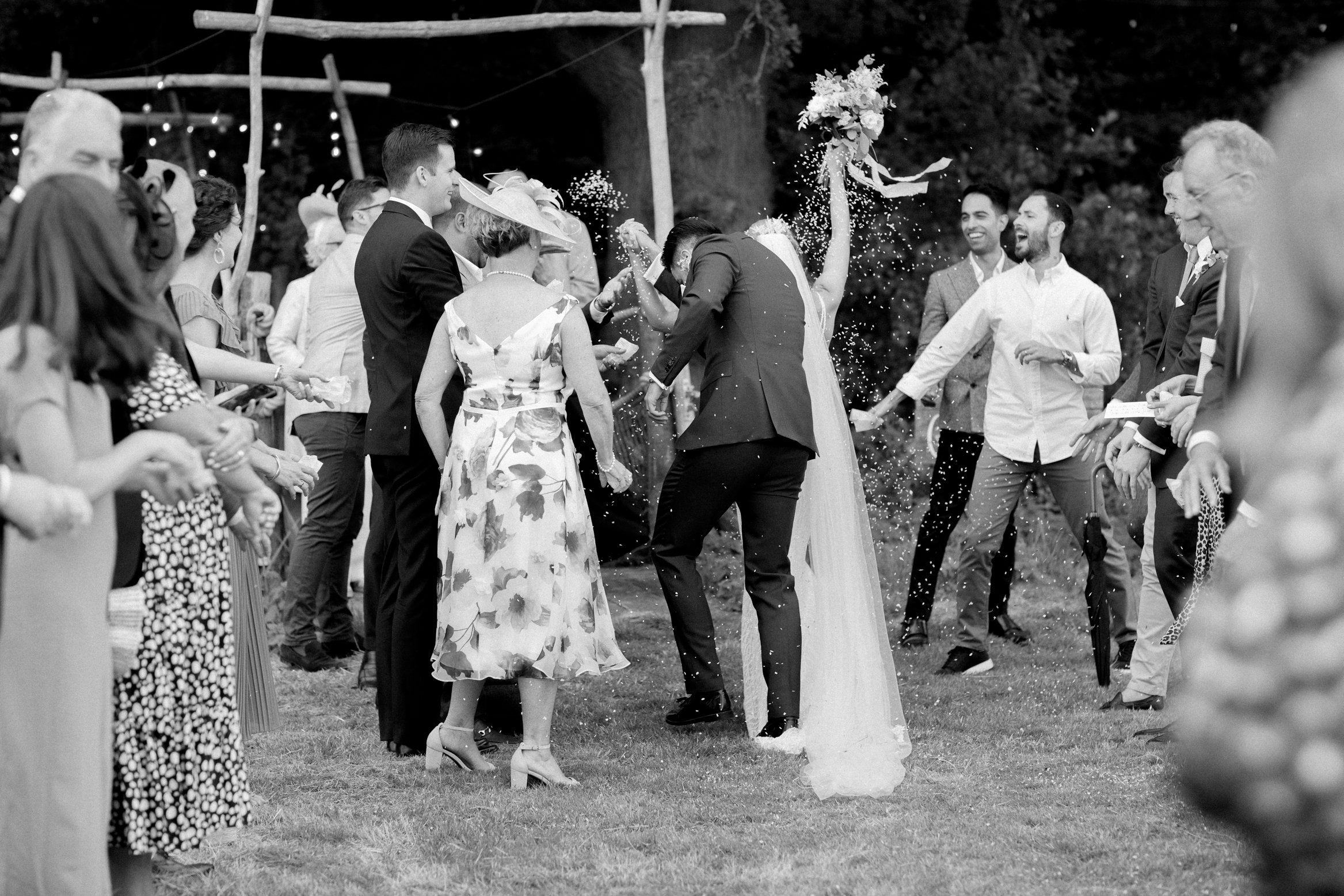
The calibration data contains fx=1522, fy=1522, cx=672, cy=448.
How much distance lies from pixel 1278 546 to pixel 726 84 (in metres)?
9.06

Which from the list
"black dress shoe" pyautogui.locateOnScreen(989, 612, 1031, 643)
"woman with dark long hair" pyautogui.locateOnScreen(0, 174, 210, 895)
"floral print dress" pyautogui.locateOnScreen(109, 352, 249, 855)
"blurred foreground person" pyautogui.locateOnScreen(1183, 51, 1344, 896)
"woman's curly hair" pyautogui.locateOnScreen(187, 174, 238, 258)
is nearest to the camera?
"blurred foreground person" pyautogui.locateOnScreen(1183, 51, 1344, 896)

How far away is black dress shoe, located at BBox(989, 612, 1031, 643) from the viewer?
743cm

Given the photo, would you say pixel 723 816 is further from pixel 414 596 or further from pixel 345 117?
pixel 345 117

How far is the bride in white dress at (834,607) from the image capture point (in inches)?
191

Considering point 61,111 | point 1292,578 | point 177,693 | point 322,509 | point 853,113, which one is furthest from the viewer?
point 322,509

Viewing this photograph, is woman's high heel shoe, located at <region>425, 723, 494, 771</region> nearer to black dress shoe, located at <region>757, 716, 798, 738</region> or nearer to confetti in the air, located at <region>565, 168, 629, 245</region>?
black dress shoe, located at <region>757, 716, 798, 738</region>

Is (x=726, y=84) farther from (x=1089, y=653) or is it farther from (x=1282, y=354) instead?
(x=1282, y=354)

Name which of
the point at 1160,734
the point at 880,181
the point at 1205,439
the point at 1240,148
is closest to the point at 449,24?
the point at 880,181

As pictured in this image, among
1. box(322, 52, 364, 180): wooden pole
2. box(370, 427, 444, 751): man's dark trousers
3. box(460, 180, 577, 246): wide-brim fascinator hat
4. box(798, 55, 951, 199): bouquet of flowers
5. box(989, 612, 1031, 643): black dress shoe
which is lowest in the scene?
box(989, 612, 1031, 643): black dress shoe

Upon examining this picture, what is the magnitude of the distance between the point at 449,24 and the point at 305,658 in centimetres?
387

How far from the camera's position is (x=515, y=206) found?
193 inches

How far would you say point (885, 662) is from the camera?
204 inches

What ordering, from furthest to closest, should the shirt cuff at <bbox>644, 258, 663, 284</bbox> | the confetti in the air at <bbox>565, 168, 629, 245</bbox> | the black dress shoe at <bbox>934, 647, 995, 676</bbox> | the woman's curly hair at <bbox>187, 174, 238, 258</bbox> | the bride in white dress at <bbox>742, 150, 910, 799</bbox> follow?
the confetti in the air at <bbox>565, 168, 629, 245</bbox>, the black dress shoe at <bbox>934, 647, 995, 676</bbox>, the shirt cuff at <bbox>644, 258, 663, 284</bbox>, the woman's curly hair at <bbox>187, 174, 238, 258</bbox>, the bride in white dress at <bbox>742, 150, 910, 799</bbox>

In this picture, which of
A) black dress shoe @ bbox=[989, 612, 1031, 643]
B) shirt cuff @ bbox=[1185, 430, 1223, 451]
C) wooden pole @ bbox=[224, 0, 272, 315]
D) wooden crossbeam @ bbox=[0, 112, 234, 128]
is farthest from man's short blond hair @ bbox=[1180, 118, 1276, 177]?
wooden crossbeam @ bbox=[0, 112, 234, 128]
